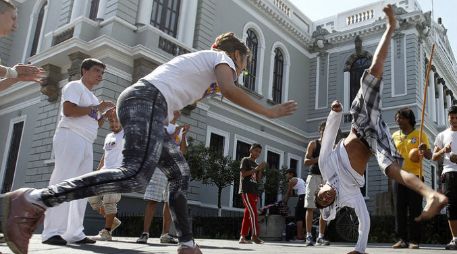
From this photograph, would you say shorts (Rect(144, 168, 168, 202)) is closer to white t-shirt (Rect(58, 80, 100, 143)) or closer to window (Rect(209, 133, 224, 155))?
white t-shirt (Rect(58, 80, 100, 143))

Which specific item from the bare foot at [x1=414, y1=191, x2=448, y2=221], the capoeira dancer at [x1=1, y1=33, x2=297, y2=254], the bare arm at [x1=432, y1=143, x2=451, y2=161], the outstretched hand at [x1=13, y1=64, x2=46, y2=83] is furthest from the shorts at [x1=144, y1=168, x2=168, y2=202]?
the bare foot at [x1=414, y1=191, x2=448, y2=221]

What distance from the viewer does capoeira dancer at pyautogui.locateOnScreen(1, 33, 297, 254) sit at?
7.74ft

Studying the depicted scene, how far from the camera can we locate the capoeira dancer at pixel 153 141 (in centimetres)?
236

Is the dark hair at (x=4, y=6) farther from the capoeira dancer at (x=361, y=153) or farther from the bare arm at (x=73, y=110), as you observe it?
the capoeira dancer at (x=361, y=153)

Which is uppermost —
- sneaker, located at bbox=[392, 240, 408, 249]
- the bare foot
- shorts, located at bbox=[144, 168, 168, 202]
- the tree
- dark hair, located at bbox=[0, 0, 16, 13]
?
the tree

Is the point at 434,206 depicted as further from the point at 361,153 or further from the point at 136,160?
the point at 136,160

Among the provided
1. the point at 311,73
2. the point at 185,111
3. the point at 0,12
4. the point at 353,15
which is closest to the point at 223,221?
the point at 185,111

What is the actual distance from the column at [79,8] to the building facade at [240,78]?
0.05 metres

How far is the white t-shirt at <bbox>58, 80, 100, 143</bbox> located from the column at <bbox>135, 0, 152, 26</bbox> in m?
10.6

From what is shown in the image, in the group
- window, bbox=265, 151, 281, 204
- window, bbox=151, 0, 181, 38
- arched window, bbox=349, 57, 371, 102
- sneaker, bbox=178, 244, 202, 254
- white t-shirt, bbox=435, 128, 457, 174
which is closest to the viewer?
sneaker, bbox=178, 244, 202, 254

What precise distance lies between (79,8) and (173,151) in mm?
14642

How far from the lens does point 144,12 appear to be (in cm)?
1495

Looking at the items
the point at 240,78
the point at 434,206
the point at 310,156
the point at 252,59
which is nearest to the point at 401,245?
the point at 310,156

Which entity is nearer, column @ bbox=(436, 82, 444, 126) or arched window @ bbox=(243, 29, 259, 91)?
arched window @ bbox=(243, 29, 259, 91)
